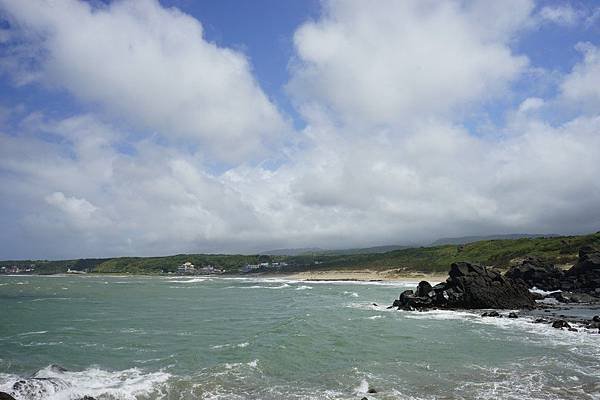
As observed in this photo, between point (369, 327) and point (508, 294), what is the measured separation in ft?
85.6

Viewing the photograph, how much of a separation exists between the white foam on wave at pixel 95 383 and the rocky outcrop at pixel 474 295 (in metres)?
37.9

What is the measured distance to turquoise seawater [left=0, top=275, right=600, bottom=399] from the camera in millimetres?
20453

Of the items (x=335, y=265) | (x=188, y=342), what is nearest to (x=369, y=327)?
(x=188, y=342)

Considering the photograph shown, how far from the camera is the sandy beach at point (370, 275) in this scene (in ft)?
408

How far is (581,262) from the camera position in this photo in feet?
244

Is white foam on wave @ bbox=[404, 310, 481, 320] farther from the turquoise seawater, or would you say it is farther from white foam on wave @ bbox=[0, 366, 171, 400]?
white foam on wave @ bbox=[0, 366, 171, 400]

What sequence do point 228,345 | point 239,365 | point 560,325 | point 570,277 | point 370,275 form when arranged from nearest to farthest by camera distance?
point 239,365 < point 228,345 < point 560,325 < point 570,277 < point 370,275

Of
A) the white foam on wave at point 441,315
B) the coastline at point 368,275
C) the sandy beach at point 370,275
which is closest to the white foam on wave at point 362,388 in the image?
the white foam on wave at point 441,315

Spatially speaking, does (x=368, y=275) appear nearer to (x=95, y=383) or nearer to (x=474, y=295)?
(x=474, y=295)

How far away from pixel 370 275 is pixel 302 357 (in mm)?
127638

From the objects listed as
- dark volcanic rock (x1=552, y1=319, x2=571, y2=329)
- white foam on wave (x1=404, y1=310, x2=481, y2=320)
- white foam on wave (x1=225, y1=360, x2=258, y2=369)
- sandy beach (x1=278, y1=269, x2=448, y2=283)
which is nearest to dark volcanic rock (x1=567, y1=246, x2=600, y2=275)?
white foam on wave (x1=404, y1=310, x2=481, y2=320)

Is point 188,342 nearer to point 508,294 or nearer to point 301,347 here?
point 301,347

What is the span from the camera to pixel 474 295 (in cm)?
5475

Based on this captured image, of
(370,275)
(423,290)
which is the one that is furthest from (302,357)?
(370,275)
